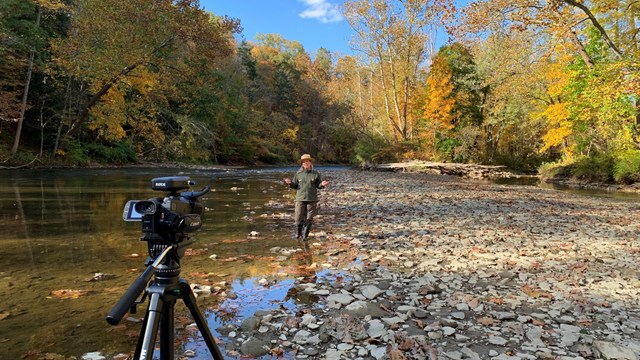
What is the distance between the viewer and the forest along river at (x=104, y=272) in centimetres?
393

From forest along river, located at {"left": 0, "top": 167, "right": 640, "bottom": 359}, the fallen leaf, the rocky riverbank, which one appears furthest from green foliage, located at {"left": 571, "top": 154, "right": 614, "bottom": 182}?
the fallen leaf

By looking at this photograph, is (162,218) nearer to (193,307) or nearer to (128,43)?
(193,307)

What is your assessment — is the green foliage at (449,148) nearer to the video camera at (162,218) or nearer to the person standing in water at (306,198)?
the person standing in water at (306,198)

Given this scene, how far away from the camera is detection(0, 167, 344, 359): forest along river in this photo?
3.98 m

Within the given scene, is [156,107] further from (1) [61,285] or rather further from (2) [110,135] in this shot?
(1) [61,285]

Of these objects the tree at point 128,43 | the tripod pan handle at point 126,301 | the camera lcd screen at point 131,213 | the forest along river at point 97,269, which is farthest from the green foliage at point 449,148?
the tripod pan handle at point 126,301

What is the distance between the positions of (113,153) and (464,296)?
31918mm

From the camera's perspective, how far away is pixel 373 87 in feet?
156

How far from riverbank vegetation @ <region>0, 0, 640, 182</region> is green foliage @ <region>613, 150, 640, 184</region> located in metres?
0.10

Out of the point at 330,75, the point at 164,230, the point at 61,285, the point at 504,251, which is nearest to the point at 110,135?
the point at 61,285

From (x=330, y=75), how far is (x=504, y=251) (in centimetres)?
6964

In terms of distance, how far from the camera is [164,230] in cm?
220

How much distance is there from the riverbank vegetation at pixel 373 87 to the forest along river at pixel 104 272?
12.9 meters

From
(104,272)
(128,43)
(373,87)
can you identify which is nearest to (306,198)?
(104,272)
